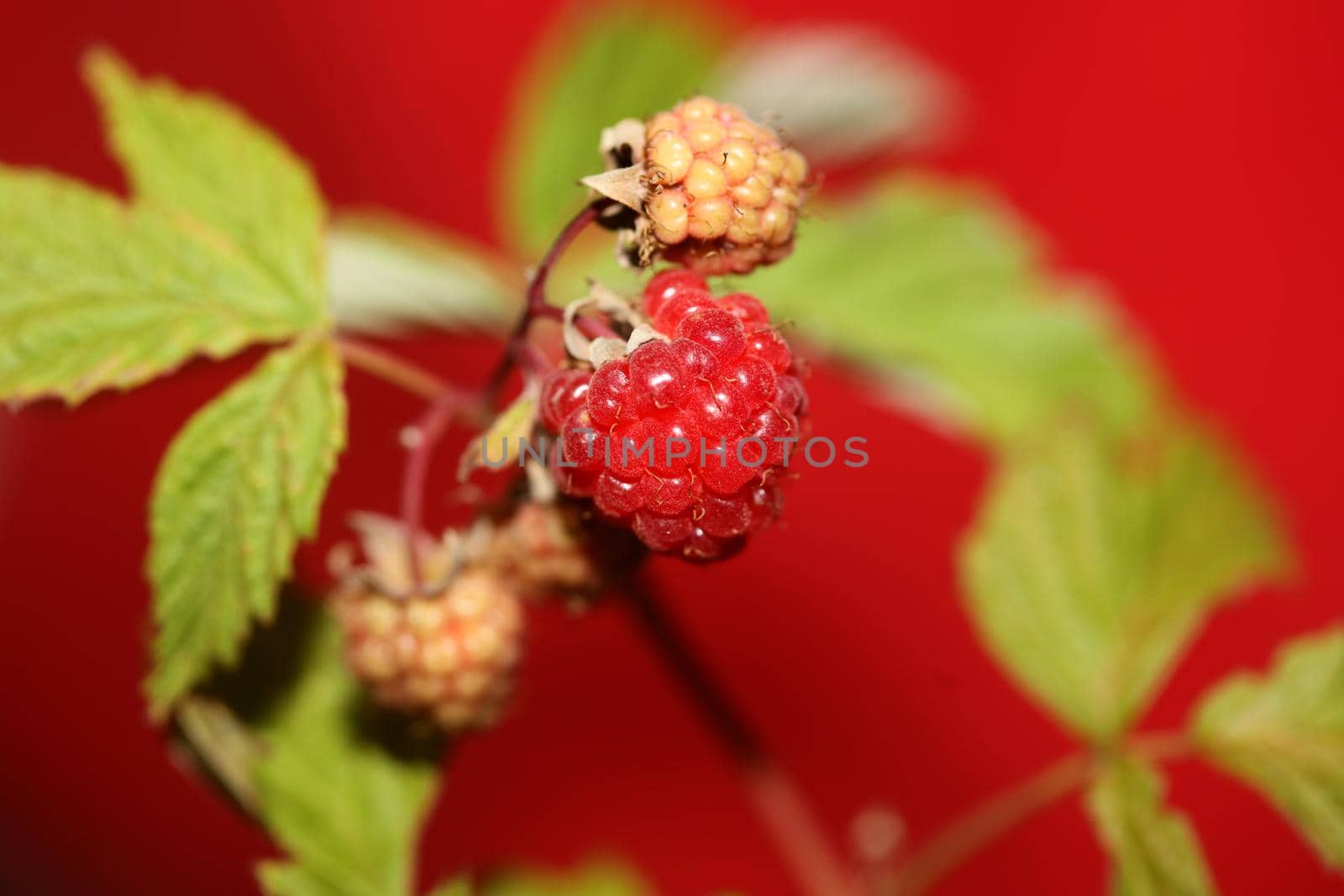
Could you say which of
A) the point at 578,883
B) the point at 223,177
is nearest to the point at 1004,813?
the point at 578,883

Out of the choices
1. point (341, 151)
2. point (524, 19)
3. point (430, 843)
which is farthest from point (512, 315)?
point (524, 19)

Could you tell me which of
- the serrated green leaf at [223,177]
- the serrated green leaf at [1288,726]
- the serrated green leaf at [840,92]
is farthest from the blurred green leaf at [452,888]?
the serrated green leaf at [840,92]

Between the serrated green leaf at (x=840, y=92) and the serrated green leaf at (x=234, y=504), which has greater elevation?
the serrated green leaf at (x=840, y=92)

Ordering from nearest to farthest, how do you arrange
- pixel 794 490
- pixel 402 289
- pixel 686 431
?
1. pixel 686 431
2. pixel 402 289
3. pixel 794 490

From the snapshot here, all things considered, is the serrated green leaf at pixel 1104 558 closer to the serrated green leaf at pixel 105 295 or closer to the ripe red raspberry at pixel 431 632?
the ripe red raspberry at pixel 431 632

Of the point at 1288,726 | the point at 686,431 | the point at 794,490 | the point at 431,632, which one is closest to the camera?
the point at 686,431

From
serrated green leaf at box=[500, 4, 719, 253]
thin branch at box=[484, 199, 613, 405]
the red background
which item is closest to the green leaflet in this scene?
thin branch at box=[484, 199, 613, 405]

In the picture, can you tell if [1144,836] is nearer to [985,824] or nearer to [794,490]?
[985,824]

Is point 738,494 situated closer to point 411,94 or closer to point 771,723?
point 771,723
